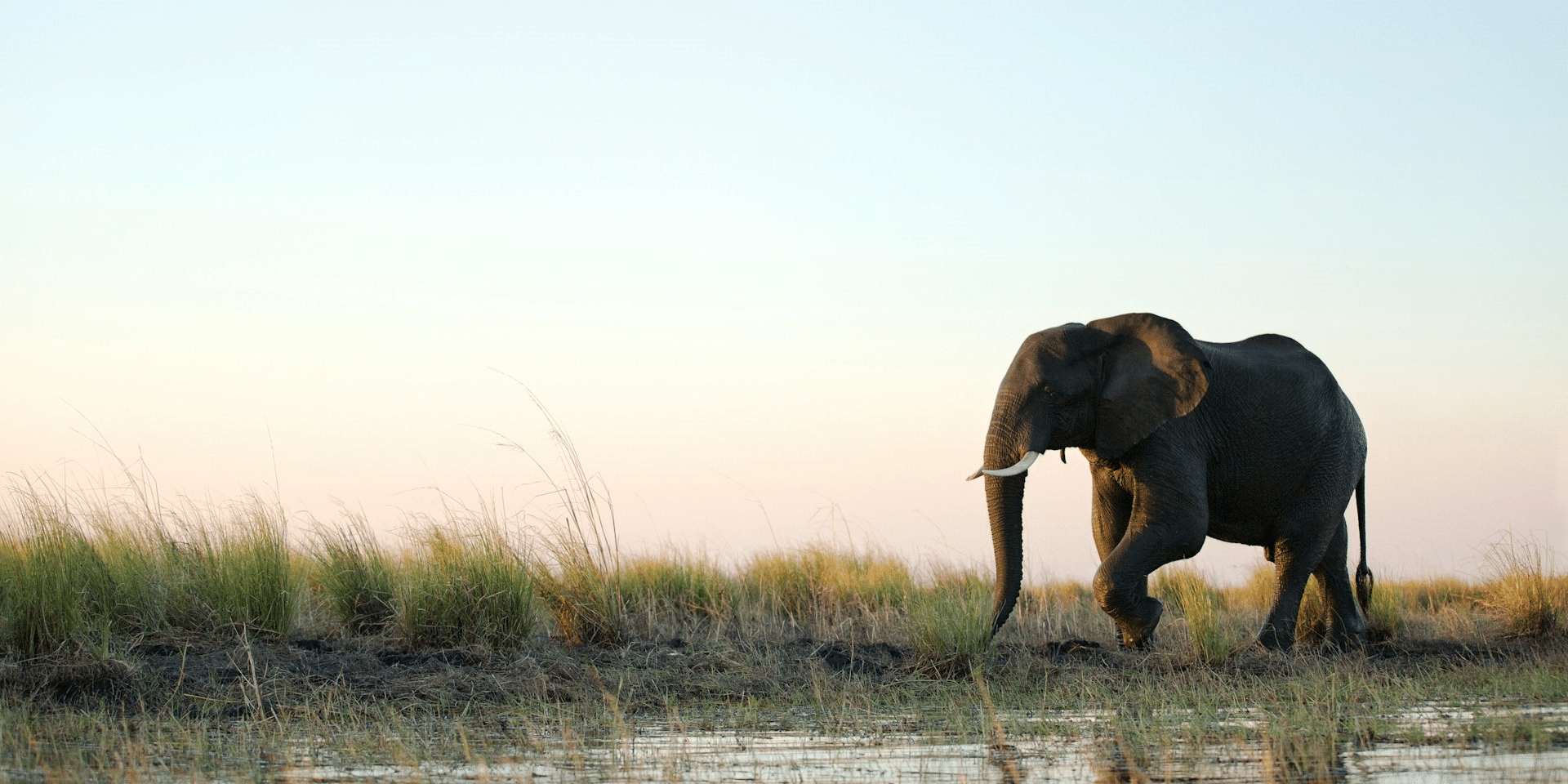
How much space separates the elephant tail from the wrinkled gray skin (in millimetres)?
27

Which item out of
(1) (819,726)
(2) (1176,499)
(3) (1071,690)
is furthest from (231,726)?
(2) (1176,499)

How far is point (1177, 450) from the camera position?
393 inches

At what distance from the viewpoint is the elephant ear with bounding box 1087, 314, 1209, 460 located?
9.77 m

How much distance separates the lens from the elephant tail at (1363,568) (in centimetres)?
1157

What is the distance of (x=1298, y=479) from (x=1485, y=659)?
1801 mm

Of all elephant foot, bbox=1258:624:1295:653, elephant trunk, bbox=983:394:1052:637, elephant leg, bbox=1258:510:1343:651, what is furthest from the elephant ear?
elephant foot, bbox=1258:624:1295:653

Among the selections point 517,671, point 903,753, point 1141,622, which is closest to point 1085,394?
point 1141,622

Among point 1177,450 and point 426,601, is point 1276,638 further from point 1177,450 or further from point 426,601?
point 426,601

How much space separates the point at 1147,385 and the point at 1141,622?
1.65 meters

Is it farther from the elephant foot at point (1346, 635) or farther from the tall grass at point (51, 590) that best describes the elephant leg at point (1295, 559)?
the tall grass at point (51, 590)

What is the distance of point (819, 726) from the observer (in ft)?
21.0

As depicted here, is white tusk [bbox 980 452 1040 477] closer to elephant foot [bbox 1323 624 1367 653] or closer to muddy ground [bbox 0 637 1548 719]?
muddy ground [bbox 0 637 1548 719]

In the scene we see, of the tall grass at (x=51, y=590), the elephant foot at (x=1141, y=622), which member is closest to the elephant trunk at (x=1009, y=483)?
the elephant foot at (x=1141, y=622)

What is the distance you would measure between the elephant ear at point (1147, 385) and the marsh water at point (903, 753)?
341 centimetres
